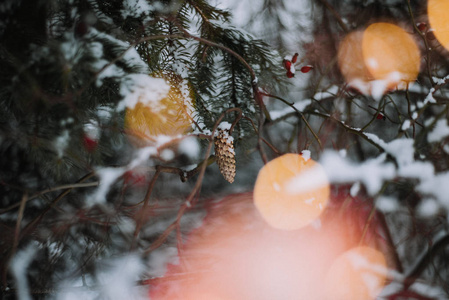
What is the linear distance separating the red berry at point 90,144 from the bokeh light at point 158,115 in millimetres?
69

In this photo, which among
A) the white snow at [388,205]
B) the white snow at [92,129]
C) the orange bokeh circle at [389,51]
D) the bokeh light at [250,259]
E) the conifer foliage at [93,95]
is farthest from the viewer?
the white snow at [388,205]

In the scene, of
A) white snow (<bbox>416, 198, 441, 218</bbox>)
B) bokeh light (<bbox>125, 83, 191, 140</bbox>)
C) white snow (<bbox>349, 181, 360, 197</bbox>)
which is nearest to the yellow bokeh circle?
bokeh light (<bbox>125, 83, 191, 140</bbox>)

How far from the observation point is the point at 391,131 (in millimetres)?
1247

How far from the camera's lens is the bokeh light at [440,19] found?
0.82m

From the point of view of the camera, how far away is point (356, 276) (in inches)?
29.7

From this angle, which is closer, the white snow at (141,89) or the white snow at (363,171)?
the white snow at (141,89)

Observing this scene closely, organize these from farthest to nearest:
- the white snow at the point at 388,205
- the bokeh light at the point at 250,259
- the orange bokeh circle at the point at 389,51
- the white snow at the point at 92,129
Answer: the white snow at the point at 388,205
the orange bokeh circle at the point at 389,51
the bokeh light at the point at 250,259
the white snow at the point at 92,129

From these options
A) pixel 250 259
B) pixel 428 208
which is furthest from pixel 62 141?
pixel 428 208

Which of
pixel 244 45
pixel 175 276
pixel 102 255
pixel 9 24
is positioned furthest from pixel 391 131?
pixel 9 24

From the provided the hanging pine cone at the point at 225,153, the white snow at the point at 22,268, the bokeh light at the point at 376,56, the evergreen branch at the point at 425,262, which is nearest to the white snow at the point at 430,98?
the bokeh light at the point at 376,56

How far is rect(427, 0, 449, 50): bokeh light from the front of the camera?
2.68 feet

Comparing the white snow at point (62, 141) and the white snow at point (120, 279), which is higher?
the white snow at point (62, 141)

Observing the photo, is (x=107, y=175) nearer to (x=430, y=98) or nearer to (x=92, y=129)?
(x=92, y=129)

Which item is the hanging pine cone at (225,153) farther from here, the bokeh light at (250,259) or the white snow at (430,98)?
the white snow at (430,98)
